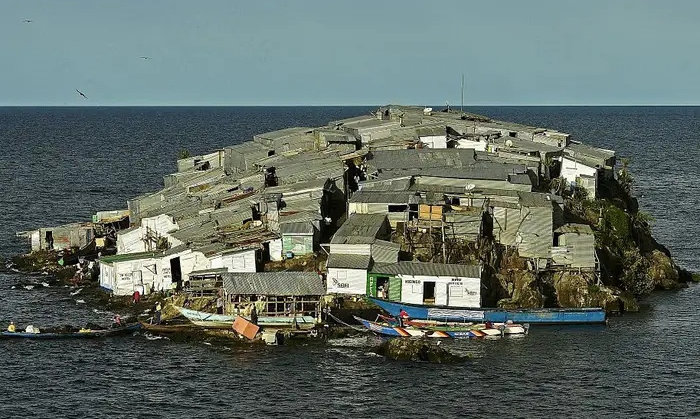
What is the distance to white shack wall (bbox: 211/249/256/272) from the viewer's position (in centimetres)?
8256

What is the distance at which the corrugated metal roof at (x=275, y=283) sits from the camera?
248ft

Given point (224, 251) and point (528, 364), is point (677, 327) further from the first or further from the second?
point (224, 251)

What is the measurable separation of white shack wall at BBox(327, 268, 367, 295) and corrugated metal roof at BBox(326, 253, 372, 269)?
1.31ft

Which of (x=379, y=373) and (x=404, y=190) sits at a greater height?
(x=404, y=190)

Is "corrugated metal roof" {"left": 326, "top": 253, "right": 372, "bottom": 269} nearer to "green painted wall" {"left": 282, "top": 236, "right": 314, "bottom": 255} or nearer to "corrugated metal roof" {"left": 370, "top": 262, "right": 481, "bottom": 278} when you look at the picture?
"corrugated metal roof" {"left": 370, "top": 262, "right": 481, "bottom": 278}

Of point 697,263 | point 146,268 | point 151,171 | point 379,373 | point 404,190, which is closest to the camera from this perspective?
point 379,373

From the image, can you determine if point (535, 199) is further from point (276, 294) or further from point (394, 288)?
point (276, 294)

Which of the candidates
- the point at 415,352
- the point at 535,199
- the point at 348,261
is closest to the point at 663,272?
the point at 535,199

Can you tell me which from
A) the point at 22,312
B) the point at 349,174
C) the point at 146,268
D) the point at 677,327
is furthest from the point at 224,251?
the point at 677,327

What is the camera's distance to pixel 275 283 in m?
76.3

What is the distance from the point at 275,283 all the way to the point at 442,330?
13038 millimetres

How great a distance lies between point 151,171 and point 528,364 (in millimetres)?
131909

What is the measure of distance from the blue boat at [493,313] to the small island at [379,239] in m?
1.35

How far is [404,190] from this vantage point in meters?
92.2
